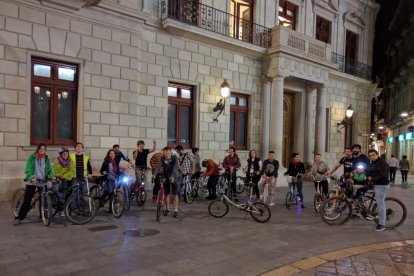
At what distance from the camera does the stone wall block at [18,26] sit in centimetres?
981

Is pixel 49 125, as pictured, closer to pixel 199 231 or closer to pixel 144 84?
pixel 144 84

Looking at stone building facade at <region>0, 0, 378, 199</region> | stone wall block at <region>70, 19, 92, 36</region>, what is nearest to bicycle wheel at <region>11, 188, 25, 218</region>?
stone building facade at <region>0, 0, 378, 199</region>

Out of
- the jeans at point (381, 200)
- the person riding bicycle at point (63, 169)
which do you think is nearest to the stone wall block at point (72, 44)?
the person riding bicycle at point (63, 169)

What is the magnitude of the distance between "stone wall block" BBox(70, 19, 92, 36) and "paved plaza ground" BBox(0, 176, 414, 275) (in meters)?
5.67

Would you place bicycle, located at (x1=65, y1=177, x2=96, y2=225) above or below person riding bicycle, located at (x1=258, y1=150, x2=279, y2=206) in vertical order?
below

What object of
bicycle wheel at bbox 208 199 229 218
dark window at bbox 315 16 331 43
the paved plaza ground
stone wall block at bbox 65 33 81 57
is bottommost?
the paved plaza ground

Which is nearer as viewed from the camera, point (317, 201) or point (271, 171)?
point (317, 201)

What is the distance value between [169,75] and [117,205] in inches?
258

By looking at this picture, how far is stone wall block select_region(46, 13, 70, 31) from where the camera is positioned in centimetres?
1042

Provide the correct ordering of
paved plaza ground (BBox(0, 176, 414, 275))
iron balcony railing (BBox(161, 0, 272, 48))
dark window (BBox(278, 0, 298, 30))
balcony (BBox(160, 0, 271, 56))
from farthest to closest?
dark window (BBox(278, 0, 298, 30)) → iron balcony railing (BBox(161, 0, 272, 48)) → balcony (BBox(160, 0, 271, 56)) → paved plaza ground (BBox(0, 176, 414, 275))

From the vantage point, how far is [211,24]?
48.8ft

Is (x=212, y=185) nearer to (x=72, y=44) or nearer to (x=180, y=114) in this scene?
(x=180, y=114)

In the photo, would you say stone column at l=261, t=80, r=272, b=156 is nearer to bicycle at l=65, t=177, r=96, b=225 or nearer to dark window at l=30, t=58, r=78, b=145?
dark window at l=30, t=58, r=78, b=145

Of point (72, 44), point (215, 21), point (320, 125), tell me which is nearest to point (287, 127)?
point (320, 125)
